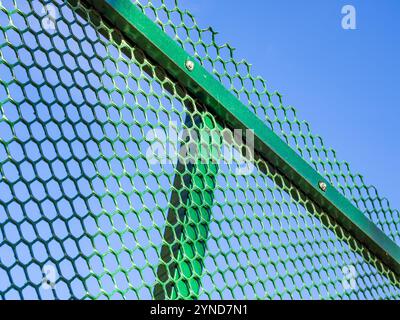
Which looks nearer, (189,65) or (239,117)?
(189,65)

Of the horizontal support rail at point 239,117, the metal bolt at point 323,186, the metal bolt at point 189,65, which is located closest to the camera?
the horizontal support rail at point 239,117

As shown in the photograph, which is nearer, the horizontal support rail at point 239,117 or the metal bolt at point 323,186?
the horizontal support rail at point 239,117

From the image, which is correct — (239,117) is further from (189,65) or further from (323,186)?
(323,186)

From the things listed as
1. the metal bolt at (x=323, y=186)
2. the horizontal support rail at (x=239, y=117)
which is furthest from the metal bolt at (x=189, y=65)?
the metal bolt at (x=323, y=186)

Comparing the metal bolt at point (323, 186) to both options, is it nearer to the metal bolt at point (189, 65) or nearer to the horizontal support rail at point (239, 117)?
the horizontal support rail at point (239, 117)

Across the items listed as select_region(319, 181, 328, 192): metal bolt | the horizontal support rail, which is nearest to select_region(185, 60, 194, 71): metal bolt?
the horizontal support rail

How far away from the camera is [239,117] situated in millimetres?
2266

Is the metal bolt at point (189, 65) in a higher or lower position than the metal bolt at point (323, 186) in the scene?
higher

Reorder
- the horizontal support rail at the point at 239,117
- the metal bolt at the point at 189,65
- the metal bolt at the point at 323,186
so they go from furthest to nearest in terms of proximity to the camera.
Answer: the metal bolt at the point at 323,186 < the metal bolt at the point at 189,65 < the horizontal support rail at the point at 239,117

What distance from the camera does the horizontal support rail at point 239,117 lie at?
202cm

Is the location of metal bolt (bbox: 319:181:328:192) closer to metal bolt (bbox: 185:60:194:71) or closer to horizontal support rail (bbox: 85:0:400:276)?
horizontal support rail (bbox: 85:0:400:276)

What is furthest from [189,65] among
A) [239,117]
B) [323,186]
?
[323,186]

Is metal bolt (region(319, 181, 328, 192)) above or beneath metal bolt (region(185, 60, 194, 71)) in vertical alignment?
beneath

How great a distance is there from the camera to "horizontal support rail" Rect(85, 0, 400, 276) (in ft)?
6.61
